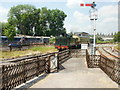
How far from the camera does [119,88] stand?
6660 mm

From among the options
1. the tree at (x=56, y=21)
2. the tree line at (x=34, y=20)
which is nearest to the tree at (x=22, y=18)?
the tree line at (x=34, y=20)

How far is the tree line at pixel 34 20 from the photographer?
54.2 metres

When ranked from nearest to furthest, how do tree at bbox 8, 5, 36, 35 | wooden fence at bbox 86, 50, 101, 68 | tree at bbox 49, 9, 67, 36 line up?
wooden fence at bbox 86, 50, 101, 68
tree at bbox 8, 5, 36, 35
tree at bbox 49, 9, 67, 36

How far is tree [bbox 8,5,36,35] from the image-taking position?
53594 millimetres

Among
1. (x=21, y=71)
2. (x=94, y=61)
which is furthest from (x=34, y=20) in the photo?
(x=21, y=71)

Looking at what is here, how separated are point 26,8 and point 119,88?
55.1 meters

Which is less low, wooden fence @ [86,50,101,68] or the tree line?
the tree line

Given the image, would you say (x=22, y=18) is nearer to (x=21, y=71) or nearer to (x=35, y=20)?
(x=35, y=20)

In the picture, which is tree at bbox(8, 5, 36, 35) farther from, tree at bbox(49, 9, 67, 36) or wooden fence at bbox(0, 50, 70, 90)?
wooden fence at bbox(0, 50, 70, 90)

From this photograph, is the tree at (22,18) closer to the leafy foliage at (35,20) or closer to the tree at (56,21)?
the leafy foliage at (35,20)

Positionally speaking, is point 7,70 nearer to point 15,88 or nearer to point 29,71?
point 15,88

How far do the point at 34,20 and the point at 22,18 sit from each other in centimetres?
516

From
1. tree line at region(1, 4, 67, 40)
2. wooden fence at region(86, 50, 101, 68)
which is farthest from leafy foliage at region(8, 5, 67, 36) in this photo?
wooden fence at region(86, 50, 101, 68)

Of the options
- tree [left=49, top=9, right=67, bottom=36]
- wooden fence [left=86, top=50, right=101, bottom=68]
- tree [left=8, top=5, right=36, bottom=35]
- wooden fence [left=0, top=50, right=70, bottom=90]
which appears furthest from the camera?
tree [left=49, top=9, right=67, bottom=36]
